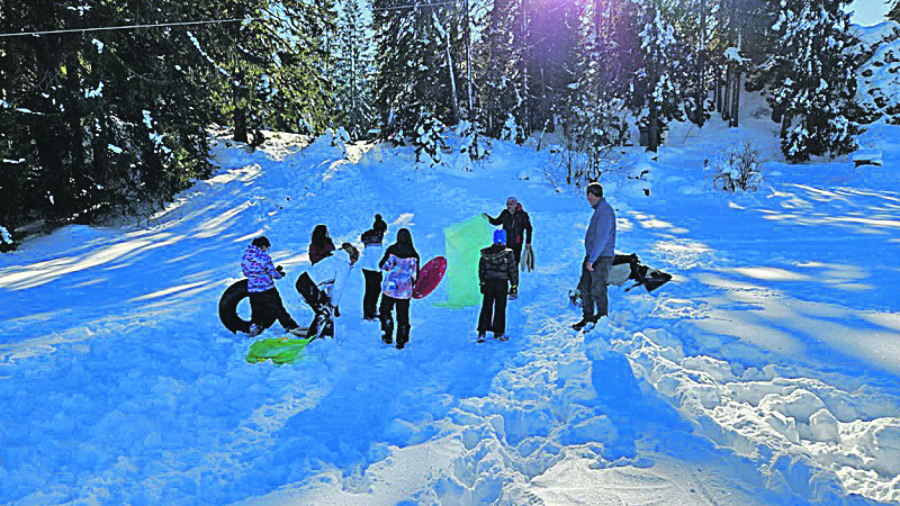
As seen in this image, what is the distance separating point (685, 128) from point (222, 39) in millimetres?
32773

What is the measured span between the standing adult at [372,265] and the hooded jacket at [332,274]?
326 millimetres

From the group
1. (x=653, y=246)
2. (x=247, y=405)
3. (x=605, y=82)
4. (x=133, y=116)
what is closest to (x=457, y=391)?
(x=247, y=405)

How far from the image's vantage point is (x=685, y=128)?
36.1 m

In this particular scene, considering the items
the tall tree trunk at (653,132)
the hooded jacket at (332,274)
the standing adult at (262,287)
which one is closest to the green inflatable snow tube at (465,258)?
the hooded jacket at (332,274)

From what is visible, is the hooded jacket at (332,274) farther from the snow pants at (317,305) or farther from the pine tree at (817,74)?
the pine tree at (817,74)

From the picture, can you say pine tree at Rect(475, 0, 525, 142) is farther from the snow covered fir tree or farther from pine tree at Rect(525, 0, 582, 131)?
the snow covered fir tree

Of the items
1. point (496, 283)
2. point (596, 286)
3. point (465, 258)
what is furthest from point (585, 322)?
point (465, 258)

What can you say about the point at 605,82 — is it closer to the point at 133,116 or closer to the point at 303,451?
the point at 133,116

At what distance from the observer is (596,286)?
6832mm

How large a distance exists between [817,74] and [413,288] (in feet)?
92.0

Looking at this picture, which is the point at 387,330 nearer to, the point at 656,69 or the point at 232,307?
the point at 232,307

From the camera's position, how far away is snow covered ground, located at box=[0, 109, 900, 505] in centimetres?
363

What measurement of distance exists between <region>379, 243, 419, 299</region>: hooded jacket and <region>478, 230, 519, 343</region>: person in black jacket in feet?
3.54

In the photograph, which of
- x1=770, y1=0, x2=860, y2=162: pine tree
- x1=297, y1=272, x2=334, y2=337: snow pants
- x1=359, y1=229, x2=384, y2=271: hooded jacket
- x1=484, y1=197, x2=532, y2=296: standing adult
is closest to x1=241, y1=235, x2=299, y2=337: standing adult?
x1=297, y1=272, x2=334, y2=337: snow pants
